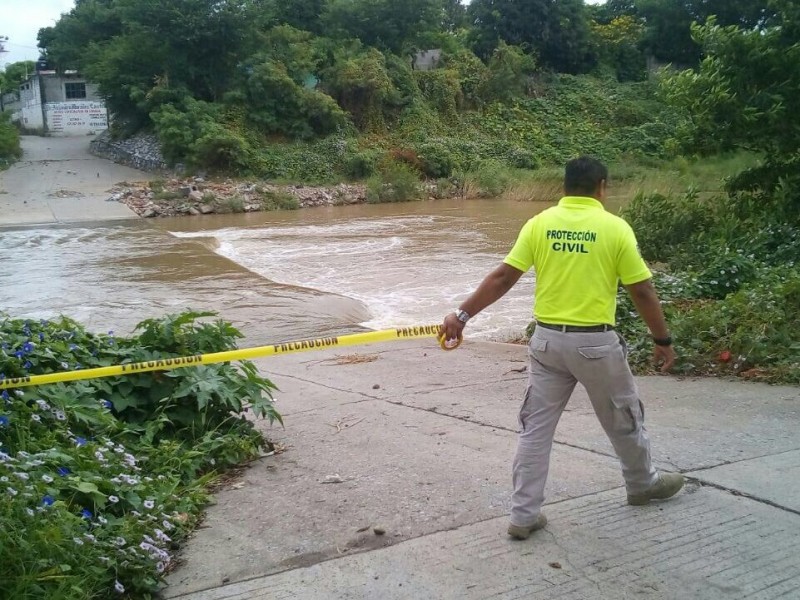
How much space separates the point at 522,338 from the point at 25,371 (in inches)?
265

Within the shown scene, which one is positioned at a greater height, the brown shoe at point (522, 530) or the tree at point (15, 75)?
the tree at point (15, 75)

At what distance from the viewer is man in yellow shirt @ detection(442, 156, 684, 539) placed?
142 inches

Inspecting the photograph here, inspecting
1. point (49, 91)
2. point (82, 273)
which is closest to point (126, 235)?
point (82, 273)

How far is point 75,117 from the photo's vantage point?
59.3 metres

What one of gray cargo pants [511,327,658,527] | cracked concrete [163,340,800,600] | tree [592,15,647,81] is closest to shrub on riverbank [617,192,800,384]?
cracked concrete [163,340,800,600]

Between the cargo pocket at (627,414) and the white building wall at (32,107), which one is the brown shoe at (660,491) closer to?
the cargo pocket at (627,414)

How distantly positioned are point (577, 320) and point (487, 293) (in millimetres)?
444

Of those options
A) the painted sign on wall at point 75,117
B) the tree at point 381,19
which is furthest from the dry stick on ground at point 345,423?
the painted sign on wall at point 75,117

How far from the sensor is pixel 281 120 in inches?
1746

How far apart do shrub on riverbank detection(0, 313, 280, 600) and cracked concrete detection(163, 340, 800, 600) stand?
0.71ft

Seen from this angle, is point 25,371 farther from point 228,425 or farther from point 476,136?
point 476,136

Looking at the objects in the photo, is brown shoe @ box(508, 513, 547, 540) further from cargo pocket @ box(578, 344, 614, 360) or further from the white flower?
the white flower

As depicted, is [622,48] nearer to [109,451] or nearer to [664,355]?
[664,355]

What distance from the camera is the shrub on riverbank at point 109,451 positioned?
3.05 metres
